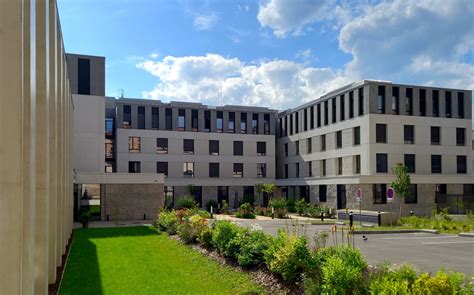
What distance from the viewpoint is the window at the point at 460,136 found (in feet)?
143

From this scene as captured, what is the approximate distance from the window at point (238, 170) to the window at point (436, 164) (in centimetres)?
2250

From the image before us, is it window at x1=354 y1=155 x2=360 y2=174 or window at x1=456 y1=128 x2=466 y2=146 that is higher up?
window at x1=456 y1=128 x2=466 y2=146

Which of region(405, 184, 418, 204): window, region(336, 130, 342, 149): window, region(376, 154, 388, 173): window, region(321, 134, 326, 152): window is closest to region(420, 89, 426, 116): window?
region(376, 154, 388, 173): window

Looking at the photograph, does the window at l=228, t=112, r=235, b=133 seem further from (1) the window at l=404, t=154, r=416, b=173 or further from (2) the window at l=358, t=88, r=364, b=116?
(1) the window at l=404, t=154, r=416, b=173

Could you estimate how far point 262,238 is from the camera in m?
12.3

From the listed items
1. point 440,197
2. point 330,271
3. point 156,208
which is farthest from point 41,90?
point 440,197

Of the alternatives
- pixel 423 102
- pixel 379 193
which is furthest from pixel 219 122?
Result: pixel 423 102

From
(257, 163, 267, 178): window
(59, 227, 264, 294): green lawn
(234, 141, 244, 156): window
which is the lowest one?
(59, 227, 264, 294): green lawn

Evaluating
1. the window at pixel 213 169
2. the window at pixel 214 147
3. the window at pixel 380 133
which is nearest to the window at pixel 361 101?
the window at pixel 380 133

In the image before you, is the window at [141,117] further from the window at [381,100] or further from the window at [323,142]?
the window at [381,100]

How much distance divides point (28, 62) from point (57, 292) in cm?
654

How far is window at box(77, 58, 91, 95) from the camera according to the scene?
33.8 metres

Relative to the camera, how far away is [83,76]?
34.0 metres

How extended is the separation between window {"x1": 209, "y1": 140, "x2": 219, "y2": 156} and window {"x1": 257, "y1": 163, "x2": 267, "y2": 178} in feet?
20.0
